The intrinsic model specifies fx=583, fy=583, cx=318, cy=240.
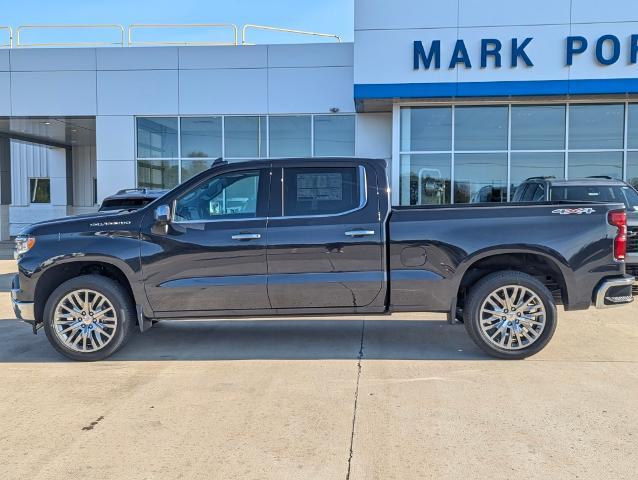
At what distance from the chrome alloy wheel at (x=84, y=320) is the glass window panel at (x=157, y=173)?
38.0 ft

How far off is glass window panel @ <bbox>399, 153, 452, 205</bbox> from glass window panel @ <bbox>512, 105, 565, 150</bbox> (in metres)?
1.85

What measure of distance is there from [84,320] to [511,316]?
429cm

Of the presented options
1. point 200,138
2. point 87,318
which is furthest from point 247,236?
point 200,138

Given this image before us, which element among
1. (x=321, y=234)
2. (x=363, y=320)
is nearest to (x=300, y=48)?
(x=363, y=320)

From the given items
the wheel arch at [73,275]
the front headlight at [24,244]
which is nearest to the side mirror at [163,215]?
the wheel arch at [73,275]

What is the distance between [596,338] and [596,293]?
4.04 ft

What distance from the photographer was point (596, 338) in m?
6.76

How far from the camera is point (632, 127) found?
14508 mm

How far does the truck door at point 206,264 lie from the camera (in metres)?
5.80

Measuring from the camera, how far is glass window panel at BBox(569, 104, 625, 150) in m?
14.5

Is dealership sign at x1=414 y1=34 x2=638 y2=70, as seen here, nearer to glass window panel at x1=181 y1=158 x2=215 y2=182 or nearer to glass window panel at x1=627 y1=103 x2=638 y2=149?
glass window panel at x1=627 y1=103 x2=638 y2=149

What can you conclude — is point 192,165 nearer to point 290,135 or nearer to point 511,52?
point 290,135

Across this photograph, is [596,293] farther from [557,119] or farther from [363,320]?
[557,119]

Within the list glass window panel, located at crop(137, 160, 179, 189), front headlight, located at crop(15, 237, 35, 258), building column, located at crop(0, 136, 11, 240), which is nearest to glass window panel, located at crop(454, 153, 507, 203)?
glass window panel, located at crop(137, 160, 179, 189)
